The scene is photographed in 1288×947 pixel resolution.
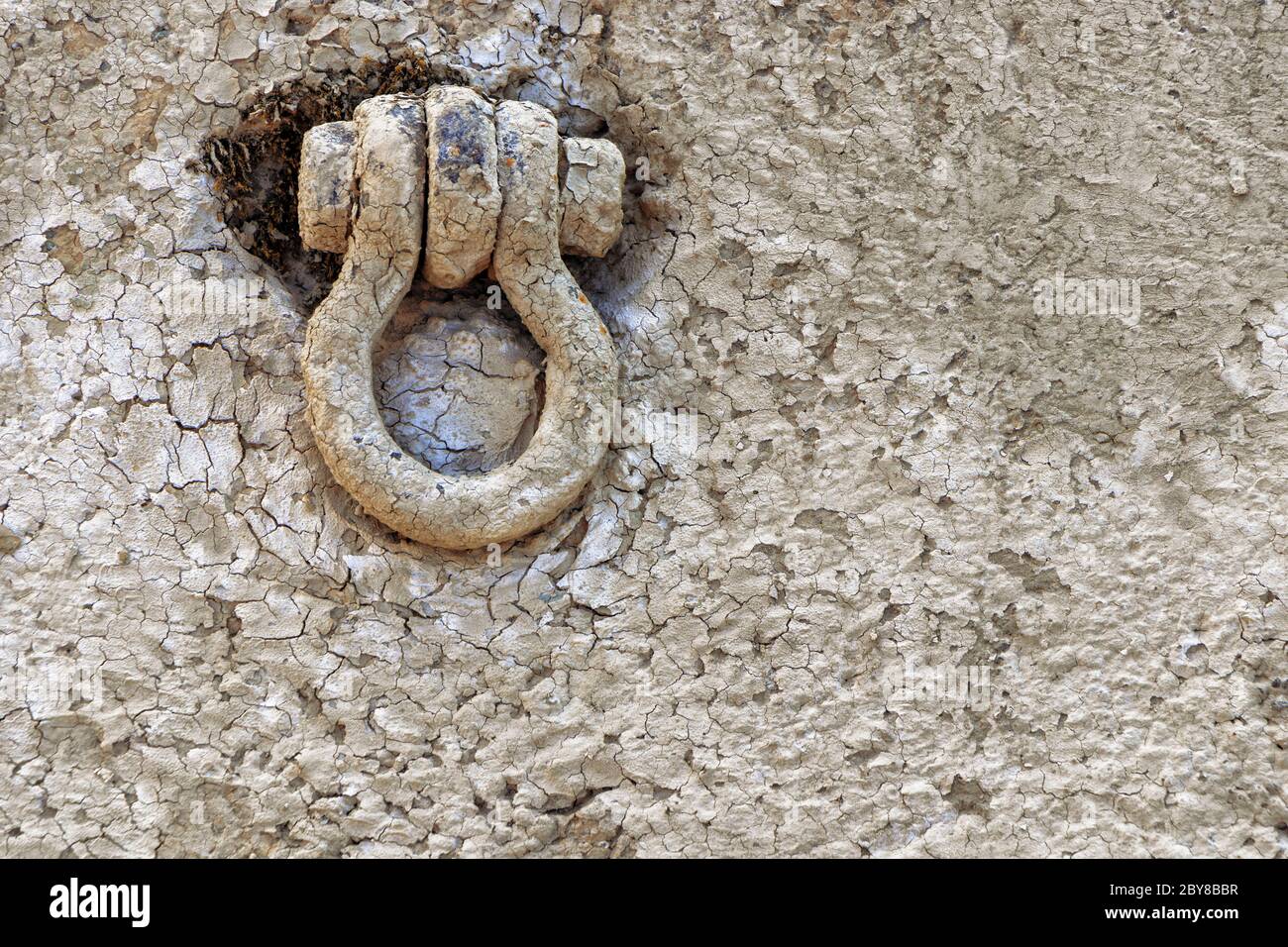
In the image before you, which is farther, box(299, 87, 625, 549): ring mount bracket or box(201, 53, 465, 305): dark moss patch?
box(201, 53, 465, 305): dark moss patch

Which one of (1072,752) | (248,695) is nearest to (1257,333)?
(1072,752)

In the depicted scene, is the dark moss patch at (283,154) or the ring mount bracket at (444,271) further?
the dark moss patch at (283,154)

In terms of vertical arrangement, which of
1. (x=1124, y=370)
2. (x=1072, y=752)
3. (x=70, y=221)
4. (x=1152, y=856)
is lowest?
(x=1152, y=856)

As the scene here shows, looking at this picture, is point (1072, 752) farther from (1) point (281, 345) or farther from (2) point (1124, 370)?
(1) point (281, 345)

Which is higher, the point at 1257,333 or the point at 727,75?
the point at 727,75

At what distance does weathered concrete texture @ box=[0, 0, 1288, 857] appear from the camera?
5.11 ft

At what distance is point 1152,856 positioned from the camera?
1.59 m

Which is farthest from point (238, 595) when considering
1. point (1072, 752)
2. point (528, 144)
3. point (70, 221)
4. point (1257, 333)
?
point (1257, 333)

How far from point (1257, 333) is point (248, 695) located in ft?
4.92

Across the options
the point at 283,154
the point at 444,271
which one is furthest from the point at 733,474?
the point at 283,154

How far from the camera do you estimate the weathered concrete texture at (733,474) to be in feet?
5.11

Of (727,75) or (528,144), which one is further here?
(727,75)

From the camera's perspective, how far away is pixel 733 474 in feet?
5.51

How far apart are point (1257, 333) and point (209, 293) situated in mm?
1486
